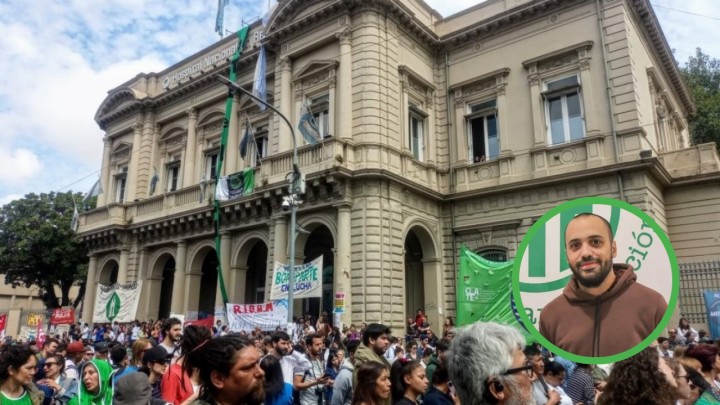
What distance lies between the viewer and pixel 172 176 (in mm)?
26562

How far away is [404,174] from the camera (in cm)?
1814

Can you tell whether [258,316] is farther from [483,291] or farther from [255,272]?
[255,272]

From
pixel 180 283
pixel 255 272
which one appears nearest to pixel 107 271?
pixel 180 283

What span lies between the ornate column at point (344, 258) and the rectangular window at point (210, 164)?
9.70 metres

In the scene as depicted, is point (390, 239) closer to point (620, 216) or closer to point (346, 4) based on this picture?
point (346, 4)

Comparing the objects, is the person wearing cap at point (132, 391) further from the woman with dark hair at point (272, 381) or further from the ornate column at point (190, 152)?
the ornate column at point (190, 152)

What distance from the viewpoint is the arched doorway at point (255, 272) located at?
23234mm

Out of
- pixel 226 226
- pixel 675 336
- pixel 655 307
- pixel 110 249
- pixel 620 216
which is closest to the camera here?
pixel 655 307

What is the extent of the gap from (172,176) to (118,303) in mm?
6953

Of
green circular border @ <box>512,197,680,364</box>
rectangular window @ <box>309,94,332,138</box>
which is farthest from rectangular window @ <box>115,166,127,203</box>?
green circular border @ <box>512,197,680,364</box>

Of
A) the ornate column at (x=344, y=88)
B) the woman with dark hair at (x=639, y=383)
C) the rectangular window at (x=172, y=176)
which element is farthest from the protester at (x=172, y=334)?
the rectangular window at (x=172, y=176)

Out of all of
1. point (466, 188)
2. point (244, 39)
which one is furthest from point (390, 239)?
point (244, 39)

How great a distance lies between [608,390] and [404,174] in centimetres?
1515

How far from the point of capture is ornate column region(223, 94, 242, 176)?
22797 mm
